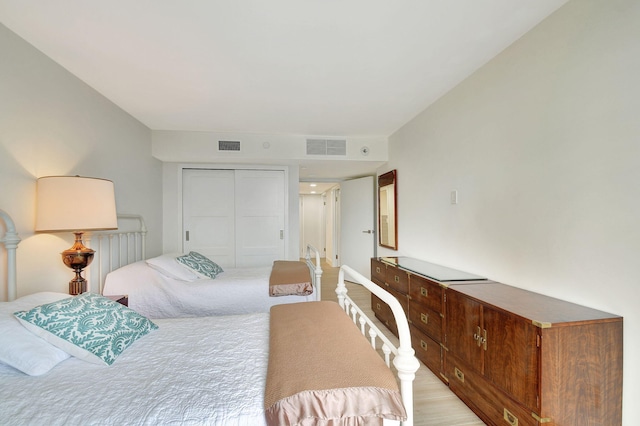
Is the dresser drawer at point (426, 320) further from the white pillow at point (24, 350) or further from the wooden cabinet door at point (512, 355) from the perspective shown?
the white pillow at point (24, 350)

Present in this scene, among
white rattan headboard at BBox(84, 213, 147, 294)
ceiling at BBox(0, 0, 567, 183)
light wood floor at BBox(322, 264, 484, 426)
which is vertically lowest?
light wood floor at BBox(322, 264, 484, 426)

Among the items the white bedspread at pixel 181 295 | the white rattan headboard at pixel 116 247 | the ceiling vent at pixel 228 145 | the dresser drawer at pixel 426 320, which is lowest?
the dresser drawer at pixel 426 320

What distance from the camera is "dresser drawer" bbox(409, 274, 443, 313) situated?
6.59 ft

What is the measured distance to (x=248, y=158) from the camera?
3537mm

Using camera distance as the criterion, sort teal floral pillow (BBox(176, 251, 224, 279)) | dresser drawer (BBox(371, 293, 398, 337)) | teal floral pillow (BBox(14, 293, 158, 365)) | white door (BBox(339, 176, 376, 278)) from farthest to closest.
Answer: white door (BBox(339, 176, 376, 278))
dresser drawer (BBox(371, 293, 398, 337))
teal floral pillow (BBox(176, 251, 224, 279))
teal floral pillow (BBox(14, 293, 158, 365))

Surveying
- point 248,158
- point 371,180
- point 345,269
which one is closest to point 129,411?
point 345,269

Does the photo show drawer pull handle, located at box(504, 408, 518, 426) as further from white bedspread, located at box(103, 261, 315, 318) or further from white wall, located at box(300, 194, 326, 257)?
white wall, located at box(300, 194, 326, 257)

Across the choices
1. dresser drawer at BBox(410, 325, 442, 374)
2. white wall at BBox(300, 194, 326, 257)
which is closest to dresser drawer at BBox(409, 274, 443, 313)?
dresser drawer at BBox(410, 325, 442, 374)

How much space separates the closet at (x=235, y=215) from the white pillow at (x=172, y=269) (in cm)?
126

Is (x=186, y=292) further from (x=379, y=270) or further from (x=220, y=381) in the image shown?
(x=379, y=270)

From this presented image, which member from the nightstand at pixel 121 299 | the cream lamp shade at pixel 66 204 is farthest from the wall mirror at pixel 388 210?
the cream lamp shade at pixel 66 204

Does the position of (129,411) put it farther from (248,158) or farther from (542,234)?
(248,158)

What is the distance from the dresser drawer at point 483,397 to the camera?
1.36 m

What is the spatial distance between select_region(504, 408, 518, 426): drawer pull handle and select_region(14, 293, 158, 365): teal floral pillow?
1945 mm
